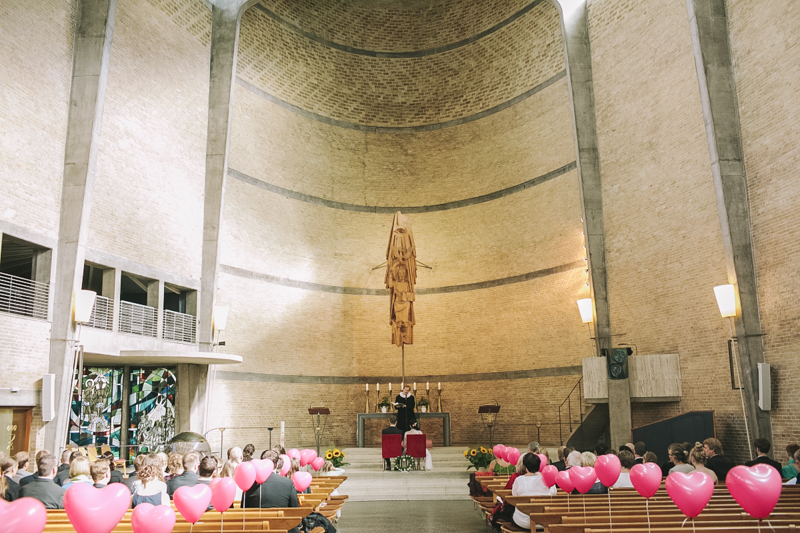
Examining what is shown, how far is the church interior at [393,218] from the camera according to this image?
10562 millimetres

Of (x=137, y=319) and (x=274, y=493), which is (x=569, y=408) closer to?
(x=137, y=319)

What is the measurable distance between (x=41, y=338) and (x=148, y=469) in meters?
6.79

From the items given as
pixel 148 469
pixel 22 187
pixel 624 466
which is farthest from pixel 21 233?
pixel 624 466

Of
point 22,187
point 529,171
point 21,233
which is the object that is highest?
point 529,171

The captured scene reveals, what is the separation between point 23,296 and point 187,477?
664 cm

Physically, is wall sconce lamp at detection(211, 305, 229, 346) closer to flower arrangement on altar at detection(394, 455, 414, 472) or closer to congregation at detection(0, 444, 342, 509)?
flower arrangement on altar at detection(394, 455, 414, 472)

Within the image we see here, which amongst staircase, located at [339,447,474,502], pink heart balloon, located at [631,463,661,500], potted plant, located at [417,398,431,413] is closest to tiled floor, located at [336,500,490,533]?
staircase, located at [339,447,474,502]

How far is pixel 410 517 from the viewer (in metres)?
9.05

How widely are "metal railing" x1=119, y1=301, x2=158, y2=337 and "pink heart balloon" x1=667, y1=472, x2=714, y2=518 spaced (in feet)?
38.3

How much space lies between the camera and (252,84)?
17.1 meters

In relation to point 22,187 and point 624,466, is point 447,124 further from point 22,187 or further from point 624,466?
point 624,466

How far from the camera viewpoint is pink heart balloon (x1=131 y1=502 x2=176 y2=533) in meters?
3.42

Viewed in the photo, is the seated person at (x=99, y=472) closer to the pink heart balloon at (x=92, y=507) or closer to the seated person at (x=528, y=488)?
the pink heart balloon at (x=92, y=507)

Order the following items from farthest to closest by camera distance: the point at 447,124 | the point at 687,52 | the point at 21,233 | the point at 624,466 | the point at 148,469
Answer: the point at 447,124 < the point at 687,52 < the point at 21,233 < the point at 624,466 < the point at 148,469
